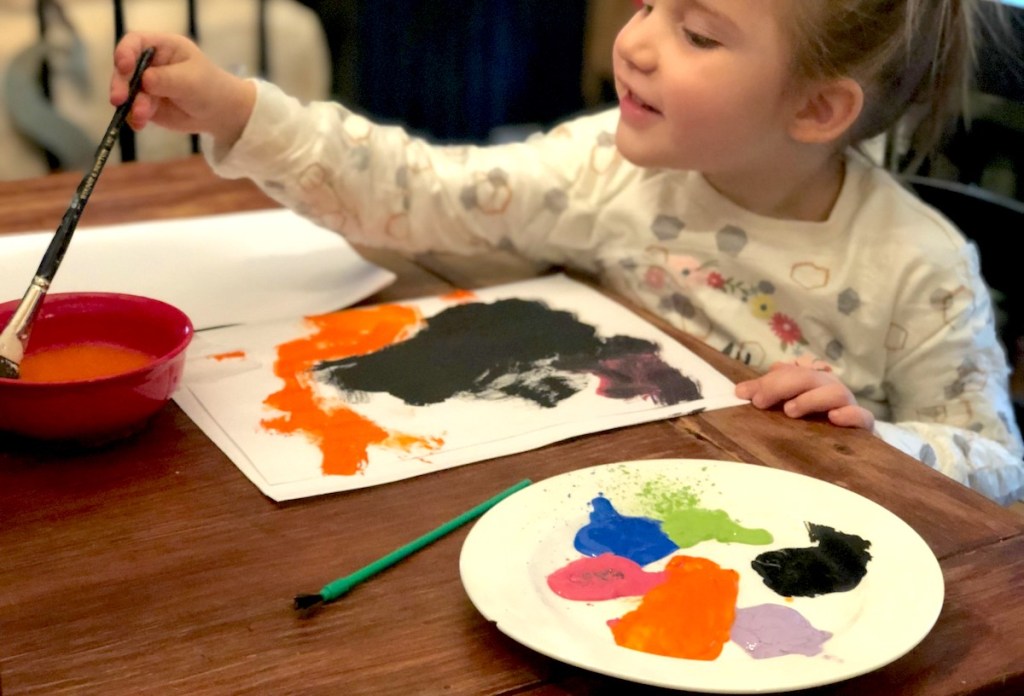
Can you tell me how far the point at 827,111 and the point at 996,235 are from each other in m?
0.27

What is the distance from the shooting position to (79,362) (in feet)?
2.42

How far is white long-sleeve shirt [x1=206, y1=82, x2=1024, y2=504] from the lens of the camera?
0.97 m

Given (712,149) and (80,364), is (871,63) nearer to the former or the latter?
(712,149)

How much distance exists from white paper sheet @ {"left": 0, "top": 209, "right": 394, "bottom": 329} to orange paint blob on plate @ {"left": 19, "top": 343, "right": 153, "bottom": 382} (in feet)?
0.51

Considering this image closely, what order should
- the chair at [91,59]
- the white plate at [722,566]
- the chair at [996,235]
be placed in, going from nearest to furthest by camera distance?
the white plate at [722,566] < the chair at [996,235] < the chair at [91,59]

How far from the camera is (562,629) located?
21.0 inches

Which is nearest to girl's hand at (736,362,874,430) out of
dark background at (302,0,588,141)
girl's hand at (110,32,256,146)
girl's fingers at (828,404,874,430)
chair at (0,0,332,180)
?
girl's fingers at (828,404,874,430)

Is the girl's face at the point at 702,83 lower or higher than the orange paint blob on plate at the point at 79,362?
higher

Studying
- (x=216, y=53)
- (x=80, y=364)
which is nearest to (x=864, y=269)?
(x=80, y=364)

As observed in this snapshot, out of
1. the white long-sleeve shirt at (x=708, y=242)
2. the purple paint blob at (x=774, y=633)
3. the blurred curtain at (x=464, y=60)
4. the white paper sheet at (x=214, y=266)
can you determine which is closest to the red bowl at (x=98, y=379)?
the white paper sheet at (x=214, y=266)

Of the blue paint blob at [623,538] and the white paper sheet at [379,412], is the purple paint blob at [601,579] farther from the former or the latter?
the white paper sheet at [379,412]

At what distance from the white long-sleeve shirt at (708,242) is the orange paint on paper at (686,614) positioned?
0.37 metres

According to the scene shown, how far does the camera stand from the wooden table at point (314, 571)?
1.69 ft

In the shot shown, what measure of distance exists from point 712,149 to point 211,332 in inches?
18.3
